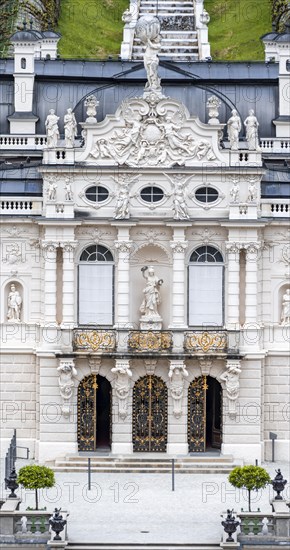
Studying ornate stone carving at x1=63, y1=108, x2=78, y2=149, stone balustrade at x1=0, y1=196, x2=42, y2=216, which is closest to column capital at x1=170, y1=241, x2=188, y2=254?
stone balustrade at x1=0, y1=196, x2=42, y2=216

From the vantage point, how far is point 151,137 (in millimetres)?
89062

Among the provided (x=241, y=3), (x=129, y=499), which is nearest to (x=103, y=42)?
(x=241, y=3)

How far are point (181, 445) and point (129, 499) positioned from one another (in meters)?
6.65

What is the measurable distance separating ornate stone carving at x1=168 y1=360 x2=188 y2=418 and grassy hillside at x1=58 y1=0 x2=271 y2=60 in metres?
53.3

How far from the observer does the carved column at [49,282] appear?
88875 mm

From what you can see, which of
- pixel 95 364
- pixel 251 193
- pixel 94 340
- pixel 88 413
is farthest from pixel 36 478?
pixel 251 193

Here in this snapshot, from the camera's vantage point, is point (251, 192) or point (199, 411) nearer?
point (251, 192)

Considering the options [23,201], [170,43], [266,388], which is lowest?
[266,388]

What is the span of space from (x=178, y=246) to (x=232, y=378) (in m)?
5.06

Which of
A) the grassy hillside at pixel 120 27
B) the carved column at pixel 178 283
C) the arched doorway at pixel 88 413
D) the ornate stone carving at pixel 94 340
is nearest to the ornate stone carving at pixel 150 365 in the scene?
the ornate stone carving at pixel 94 340

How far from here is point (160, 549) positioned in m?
75.8

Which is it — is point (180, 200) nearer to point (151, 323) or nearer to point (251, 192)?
point (251, 192)

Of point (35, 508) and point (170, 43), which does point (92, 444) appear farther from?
point (170, 43)

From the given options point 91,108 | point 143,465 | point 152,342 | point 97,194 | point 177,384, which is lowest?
point 143,465
